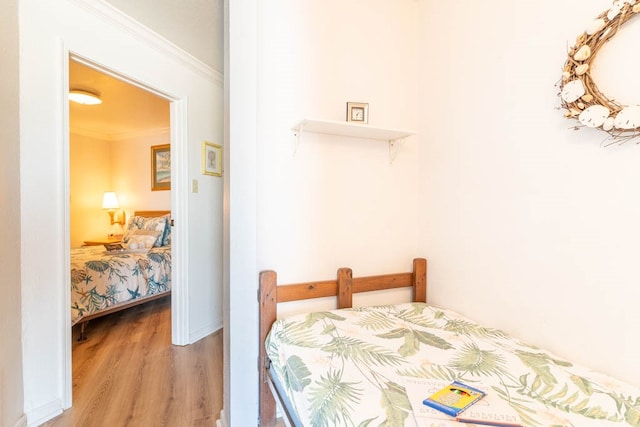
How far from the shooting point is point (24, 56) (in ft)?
5.07

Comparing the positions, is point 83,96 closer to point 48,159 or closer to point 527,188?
point 48,159

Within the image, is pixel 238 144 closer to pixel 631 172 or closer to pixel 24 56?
pixel 24 56

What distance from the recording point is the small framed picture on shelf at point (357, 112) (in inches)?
59.0

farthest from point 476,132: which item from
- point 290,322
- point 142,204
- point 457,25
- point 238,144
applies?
point 142,204

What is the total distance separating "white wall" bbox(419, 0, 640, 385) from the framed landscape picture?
436cm

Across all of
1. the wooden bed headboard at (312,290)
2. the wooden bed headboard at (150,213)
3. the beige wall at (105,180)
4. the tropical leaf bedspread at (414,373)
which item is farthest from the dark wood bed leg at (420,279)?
the beige wall at (105,180)

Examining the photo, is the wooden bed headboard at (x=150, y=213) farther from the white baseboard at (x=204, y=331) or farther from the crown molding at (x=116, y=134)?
the white baseboard at (x=204, y=331)

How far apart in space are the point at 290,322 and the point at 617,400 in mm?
1038

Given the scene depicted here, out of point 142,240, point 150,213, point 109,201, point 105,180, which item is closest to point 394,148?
point 142,240

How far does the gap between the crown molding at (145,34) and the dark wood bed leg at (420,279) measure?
2454 mm

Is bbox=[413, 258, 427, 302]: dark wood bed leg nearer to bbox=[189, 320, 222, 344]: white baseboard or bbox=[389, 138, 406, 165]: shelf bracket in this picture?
bbox=[389, 138, 406, 165]: shelf bracket

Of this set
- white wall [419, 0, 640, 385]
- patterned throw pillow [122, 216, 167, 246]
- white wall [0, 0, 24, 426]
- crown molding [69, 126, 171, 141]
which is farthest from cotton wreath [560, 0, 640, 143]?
crown molding [69, 126, 171, 141]

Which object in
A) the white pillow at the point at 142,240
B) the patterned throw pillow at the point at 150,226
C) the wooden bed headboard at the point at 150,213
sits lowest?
the white pillow at the point at 142,240

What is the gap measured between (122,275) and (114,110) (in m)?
2.36
